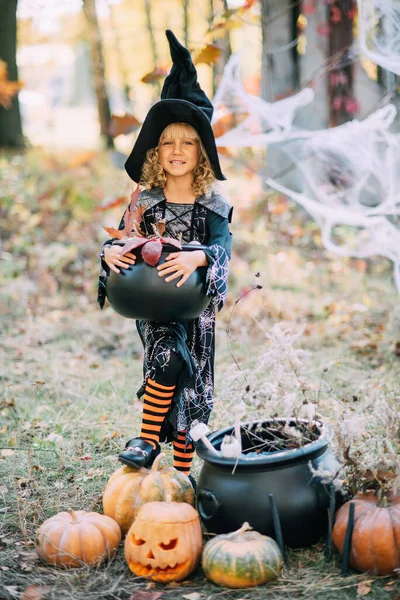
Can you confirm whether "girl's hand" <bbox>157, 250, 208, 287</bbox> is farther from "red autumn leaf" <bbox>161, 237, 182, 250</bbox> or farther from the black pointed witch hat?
the black pointed witch hat

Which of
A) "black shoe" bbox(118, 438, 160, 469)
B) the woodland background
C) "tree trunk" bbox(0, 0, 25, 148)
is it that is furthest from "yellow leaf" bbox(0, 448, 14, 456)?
"tree trunk" bbox(0, 0, 25, 148)

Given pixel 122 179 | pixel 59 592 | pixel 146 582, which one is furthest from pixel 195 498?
pixel 122 179

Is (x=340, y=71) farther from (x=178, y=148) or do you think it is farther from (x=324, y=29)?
(x=178, y=148)

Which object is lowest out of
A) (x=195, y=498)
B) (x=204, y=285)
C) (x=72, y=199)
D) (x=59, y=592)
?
(x=59, y=592)

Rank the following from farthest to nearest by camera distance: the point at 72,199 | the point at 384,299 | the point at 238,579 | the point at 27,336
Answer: the point at 72,199, the point at 384,299, the point at 27,336, the point at 238,579

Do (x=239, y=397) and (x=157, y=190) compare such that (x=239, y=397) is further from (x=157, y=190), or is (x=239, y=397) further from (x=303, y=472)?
(x=157, y=190)

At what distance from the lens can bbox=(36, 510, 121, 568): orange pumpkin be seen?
9.11 ft

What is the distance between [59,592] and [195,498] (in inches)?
27.3

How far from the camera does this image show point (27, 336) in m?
6.76

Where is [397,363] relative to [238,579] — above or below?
above

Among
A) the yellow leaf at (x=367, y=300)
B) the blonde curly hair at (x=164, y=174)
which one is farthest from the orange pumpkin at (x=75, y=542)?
the yellow leaf at (x=367, y=300)

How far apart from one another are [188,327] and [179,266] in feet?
1.73

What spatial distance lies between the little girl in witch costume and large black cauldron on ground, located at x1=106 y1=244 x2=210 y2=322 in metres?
0.07

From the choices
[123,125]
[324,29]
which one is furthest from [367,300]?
[324,29]
